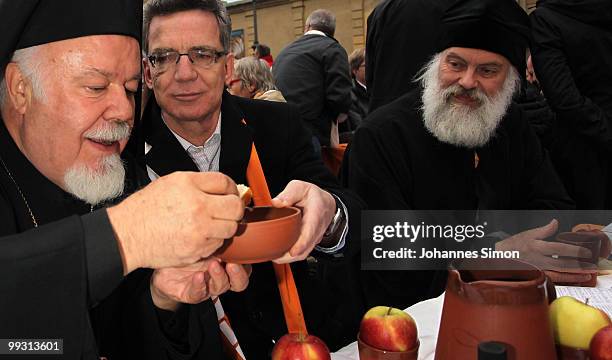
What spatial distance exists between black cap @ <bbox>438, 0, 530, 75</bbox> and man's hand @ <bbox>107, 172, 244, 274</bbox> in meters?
2.24

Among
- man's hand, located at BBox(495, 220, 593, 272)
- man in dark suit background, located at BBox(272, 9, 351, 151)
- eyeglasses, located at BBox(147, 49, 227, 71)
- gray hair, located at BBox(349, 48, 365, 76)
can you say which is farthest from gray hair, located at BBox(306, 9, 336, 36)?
man's hand, located at BBox(495, 220, 593, 272)

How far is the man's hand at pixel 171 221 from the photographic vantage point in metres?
1.06

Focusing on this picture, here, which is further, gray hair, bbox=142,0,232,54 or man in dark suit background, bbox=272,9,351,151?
man in dark suit background, bbox=272,9,351,151

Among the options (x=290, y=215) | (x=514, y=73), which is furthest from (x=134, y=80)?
(x=514, y=73)

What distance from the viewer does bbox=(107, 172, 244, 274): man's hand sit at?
1057 millimetres

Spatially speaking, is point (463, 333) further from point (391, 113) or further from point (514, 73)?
point (514, 73)

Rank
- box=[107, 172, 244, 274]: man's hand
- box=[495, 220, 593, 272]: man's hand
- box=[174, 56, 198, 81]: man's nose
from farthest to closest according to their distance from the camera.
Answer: box=[174, 56, 198, 81]: man's nose, box=[495, 220, 593, 272]: man's hand, box=[107, 172, 244, 274]: man's hand

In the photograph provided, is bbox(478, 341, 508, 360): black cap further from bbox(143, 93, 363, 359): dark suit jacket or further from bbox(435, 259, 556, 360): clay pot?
bbox(143, 93, 363, 359): dark suit jacket

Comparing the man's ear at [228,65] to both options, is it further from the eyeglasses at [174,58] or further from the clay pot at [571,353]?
the clay pot at [571,353]

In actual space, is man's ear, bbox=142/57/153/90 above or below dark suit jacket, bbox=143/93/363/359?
above

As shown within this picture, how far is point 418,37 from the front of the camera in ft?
13.1

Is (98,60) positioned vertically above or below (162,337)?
above

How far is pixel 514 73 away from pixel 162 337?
8.11 ft

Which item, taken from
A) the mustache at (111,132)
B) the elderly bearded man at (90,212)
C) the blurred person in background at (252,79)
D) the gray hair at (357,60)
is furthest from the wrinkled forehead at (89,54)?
the gray hair at (357,60)
